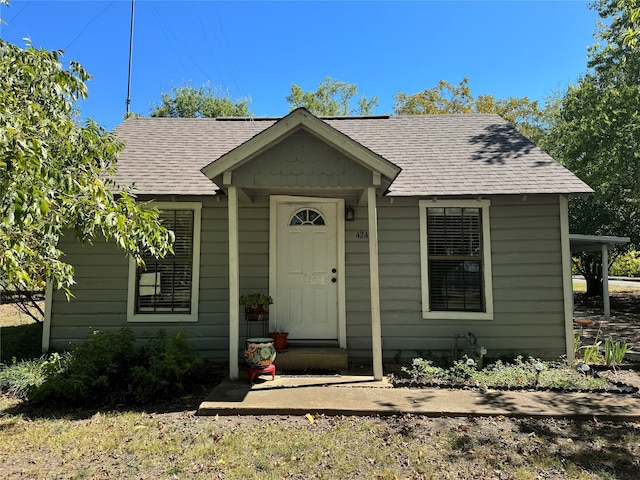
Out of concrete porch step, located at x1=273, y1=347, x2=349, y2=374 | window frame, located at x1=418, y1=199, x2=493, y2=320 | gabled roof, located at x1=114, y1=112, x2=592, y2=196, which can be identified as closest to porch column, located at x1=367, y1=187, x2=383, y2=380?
gabled roof, located at x1=114, y1=112, x2=592, y2=196

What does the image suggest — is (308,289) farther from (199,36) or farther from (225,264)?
(199,36)

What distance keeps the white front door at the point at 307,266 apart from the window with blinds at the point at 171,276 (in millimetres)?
1354

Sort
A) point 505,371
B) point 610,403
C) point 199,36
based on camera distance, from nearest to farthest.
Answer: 1. point 610,403
2. point 505,371
3. point 199,36

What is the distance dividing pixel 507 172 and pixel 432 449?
460cm

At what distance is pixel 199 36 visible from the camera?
14.5m

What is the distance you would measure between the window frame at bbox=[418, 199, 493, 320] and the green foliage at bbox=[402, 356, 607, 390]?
695mm

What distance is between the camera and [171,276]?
620 cm

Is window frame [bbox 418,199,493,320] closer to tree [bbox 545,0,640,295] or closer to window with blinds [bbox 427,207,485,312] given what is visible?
window with blinds [bbox 427,207,485,312]

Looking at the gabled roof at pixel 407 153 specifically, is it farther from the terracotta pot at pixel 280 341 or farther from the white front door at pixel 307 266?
the terracotta pot at pixel 280 341

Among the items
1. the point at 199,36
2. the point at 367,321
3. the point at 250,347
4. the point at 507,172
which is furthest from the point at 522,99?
the point at 250,347

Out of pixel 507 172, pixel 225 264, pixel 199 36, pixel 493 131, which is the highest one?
pixel 199 36

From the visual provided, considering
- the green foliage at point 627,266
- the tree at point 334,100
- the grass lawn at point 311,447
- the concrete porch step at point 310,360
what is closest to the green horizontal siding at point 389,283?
the concrete porch step at point 310,360

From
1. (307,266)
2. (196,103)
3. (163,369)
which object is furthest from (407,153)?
(196,103)

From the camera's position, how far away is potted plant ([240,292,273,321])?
5.48 meters
